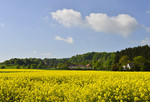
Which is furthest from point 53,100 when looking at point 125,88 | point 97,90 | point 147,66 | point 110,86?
point 147,66

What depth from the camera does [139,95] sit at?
22.2 feet

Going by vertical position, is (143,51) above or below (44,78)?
above

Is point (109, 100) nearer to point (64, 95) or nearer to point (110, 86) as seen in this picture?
point (110, 86)

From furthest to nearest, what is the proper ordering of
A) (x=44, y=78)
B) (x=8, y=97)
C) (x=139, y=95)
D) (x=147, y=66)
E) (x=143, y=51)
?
(x=143, y=51) < (x=147, y=66) < (x=44, y=78) < (x=8, y=97) < (x=139, y=95)

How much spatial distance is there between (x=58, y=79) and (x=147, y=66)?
45.8 metres

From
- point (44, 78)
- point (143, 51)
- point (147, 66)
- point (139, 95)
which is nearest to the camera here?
point (139, 95)

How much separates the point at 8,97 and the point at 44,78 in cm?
693

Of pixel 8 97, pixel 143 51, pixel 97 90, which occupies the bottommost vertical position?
pixel 8 97

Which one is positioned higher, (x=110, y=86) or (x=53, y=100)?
(x=110, y=86)

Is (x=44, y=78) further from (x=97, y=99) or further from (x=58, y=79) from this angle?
(x=97, y=99)

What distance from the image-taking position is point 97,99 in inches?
273

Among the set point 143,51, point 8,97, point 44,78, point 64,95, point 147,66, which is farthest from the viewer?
point 143,51

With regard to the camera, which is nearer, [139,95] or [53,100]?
[139,95]

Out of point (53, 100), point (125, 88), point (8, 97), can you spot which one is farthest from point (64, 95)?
point (8, 97)
